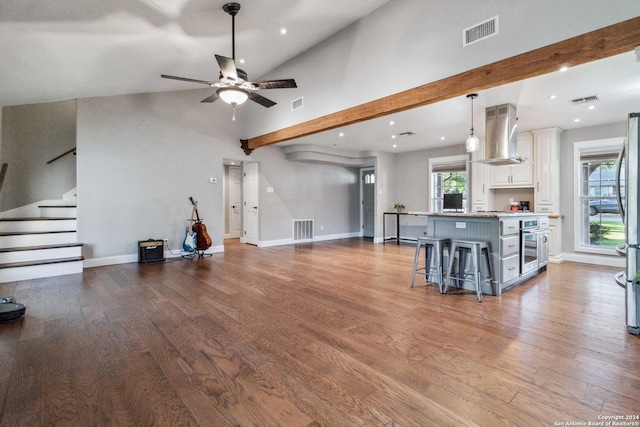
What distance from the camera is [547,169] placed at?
5.80m

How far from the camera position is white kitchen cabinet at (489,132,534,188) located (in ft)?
19.8

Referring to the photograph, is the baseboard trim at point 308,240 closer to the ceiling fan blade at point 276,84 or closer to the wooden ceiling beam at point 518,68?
the wooden ceiling beam at point 518,68

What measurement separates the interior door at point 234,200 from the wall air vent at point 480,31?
695cm

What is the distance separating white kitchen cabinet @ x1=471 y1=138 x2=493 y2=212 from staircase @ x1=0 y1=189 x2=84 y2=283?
7.54 meters

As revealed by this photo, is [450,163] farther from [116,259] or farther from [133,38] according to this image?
[116,259]

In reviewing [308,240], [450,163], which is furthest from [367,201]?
[450,163]

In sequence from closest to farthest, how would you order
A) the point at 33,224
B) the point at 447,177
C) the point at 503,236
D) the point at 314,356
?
the point at 314,356
the point at 503,236
the point at 33,224
the point at 447,177

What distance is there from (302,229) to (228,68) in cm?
557

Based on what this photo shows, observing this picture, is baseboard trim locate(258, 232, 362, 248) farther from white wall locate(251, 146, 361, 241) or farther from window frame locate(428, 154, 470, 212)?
window frame locate(428, 154, 470, 212)

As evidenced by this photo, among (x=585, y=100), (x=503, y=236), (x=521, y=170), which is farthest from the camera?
(x=521, y=170)

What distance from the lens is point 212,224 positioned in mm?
6695

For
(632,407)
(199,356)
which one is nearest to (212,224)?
(199,356)

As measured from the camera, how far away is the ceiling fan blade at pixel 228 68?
326 centimetres

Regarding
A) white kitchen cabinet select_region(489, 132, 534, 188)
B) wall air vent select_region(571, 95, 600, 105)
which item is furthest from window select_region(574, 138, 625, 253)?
wall air vent select_region(571, 95, 600, 105)
